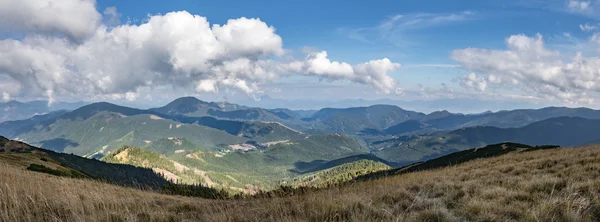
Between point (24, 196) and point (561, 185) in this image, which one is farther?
point (561, 185)

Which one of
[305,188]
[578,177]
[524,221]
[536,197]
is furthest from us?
[305,188]

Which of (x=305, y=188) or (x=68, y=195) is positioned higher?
(x=68, y=195)

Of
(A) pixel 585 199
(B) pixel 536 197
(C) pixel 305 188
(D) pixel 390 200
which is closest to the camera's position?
(A) pixel 585 199

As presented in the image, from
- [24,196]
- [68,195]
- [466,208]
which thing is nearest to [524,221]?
[466,208]

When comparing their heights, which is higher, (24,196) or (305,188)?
(24,196)

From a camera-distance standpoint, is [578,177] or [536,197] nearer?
[536,197]

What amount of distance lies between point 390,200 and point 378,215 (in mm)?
2156

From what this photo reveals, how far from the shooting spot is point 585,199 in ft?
20.9

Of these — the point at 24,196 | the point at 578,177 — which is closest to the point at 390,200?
the point at 578,177

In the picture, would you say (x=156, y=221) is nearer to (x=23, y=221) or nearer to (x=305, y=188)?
(x=23, y=221)

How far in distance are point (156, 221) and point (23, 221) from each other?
2.08 meters

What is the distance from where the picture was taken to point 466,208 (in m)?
6.39

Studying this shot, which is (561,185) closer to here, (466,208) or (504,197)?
(504,197)

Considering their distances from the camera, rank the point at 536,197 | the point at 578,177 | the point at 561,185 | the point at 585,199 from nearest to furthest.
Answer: the point at 585,199 < the point at 536,197 < the point at 561,185 < the point at 578,177
